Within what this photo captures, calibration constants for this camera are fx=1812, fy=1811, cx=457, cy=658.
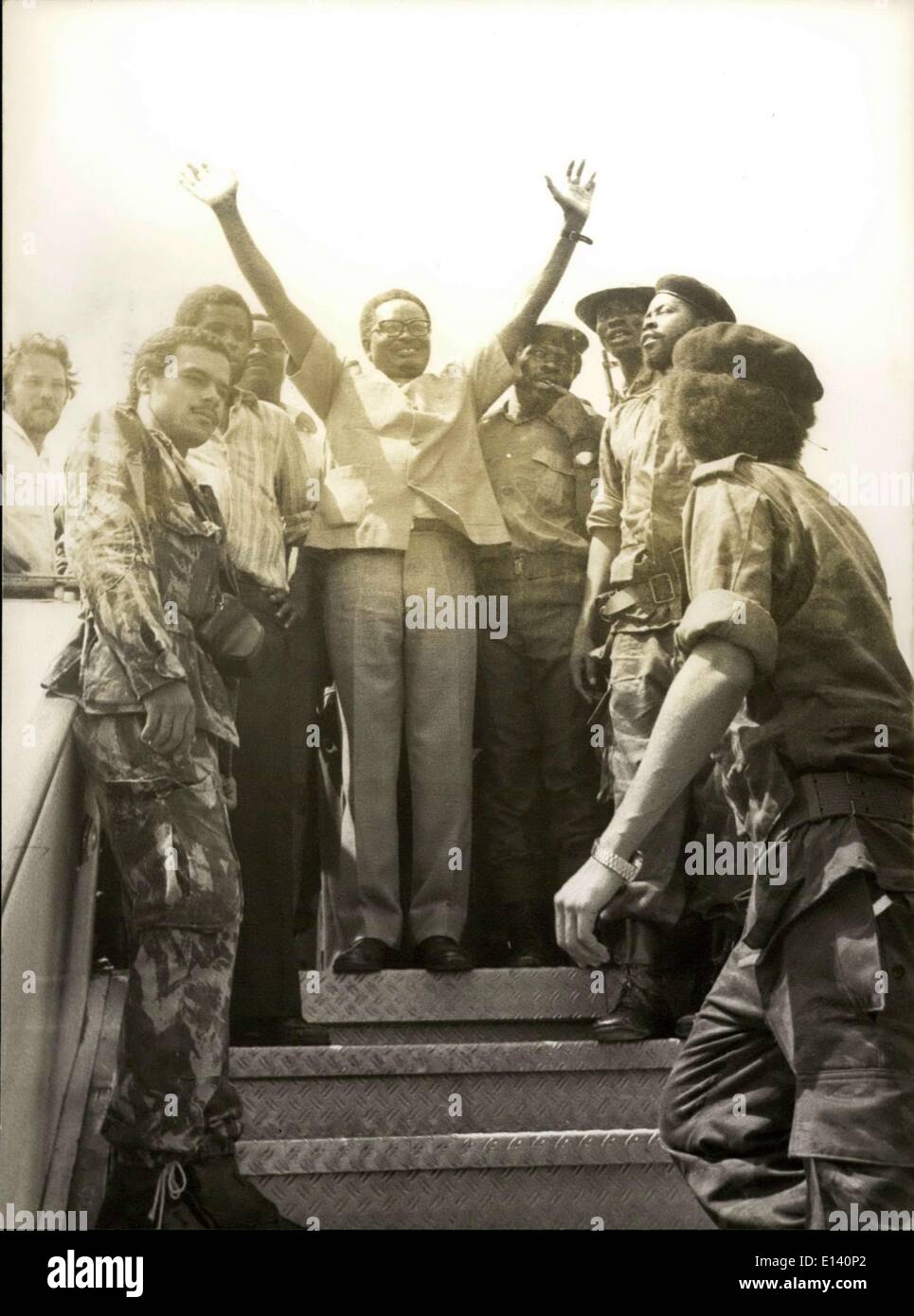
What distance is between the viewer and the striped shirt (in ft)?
18.1

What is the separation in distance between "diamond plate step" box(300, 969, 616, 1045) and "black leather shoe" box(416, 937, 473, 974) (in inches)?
0.8

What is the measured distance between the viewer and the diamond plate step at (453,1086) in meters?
Result: 5.25

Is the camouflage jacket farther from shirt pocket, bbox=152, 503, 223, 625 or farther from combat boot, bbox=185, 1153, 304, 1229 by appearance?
combat boot, bbox=185, 1153, 304, 1229

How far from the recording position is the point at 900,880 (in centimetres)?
523

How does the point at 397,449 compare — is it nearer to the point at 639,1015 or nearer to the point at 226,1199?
the point at 639,1015

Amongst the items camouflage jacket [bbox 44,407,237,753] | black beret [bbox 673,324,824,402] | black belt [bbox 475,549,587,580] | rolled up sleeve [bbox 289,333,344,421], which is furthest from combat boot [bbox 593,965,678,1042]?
rolled up sleeve [bbox 289,333,344,421]

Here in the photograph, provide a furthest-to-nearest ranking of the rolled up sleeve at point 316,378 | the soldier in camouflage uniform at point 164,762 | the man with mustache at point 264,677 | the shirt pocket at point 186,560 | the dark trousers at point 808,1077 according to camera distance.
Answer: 1. the rolled up sleeve at point 316,378
2. the shirt pocket at point 186,560
3. the man with mustache at point 264,677
4. the soldier in camouflage uniform at point 164,762
5. the dark trousers at point 808,1077

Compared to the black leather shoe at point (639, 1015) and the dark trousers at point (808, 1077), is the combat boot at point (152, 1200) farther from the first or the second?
the dark trousers at point (808, 1077)

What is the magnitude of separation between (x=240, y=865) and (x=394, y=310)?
176cm

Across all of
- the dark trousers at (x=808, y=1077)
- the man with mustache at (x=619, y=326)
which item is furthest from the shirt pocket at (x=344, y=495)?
the dark trousers at (x=808, y=1077)

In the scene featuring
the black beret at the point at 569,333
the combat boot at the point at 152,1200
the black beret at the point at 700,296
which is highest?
the black beret at the point at 700,296

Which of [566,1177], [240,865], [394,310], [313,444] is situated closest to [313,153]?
[394,310]

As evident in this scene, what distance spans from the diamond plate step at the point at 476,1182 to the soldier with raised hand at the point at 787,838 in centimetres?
14
